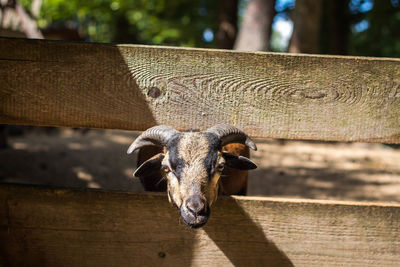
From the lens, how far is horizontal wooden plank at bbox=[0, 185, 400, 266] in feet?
8.24

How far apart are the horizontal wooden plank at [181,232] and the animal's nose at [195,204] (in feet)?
1.35

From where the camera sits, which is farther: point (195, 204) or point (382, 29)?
point (382, 29)

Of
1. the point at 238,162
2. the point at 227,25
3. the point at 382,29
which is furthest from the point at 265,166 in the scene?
the point at 382,29

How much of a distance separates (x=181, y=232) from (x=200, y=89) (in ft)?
3.69

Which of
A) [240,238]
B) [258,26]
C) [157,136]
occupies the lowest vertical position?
[240,238]

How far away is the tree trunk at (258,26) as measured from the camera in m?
9.12

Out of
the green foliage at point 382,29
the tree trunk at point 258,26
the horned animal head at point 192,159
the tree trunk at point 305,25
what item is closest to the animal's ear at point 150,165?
the horned animal head at point 192,159

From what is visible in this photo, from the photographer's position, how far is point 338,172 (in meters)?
7.37

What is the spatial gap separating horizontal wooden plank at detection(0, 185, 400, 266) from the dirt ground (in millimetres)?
2879

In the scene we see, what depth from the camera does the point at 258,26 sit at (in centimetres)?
915

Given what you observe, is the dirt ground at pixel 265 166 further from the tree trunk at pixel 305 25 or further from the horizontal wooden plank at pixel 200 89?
the horizontal wooden plank at pixel 200 89

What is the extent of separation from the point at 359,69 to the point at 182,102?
1373 mm

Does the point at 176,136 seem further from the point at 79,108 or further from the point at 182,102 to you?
the point at 79,108

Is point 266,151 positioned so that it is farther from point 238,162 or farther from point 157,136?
point 157,136
